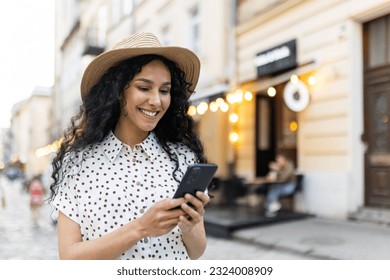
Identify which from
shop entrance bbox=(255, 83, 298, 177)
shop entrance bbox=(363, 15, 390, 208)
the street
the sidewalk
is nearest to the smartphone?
the sidewalk

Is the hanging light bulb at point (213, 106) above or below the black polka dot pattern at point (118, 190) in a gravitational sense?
above

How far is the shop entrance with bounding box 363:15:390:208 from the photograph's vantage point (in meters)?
4.25

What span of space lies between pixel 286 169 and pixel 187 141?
14.6 ft

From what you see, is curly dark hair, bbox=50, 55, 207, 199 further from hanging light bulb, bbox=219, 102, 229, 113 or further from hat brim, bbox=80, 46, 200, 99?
hanging light bulb, bbox=219, 102, 229, 113

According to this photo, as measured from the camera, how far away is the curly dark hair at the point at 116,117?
42.2 inches

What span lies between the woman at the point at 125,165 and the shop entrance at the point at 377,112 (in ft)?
11.9

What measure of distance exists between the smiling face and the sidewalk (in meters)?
1.60

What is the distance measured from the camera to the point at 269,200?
17.9 ft

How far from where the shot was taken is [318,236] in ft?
12.2

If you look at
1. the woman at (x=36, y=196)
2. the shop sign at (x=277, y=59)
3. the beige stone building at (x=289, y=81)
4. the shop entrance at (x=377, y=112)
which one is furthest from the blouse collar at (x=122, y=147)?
the woman at (x=36, y=196)

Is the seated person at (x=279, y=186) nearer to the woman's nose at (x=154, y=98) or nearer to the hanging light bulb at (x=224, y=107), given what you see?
the hanging light bulb at (x=224, y=107)

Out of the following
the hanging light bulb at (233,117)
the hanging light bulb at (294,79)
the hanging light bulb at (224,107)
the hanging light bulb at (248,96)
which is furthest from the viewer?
the hanging light bulb at (233,117)

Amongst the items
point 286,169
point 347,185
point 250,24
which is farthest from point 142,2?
point 347,185
